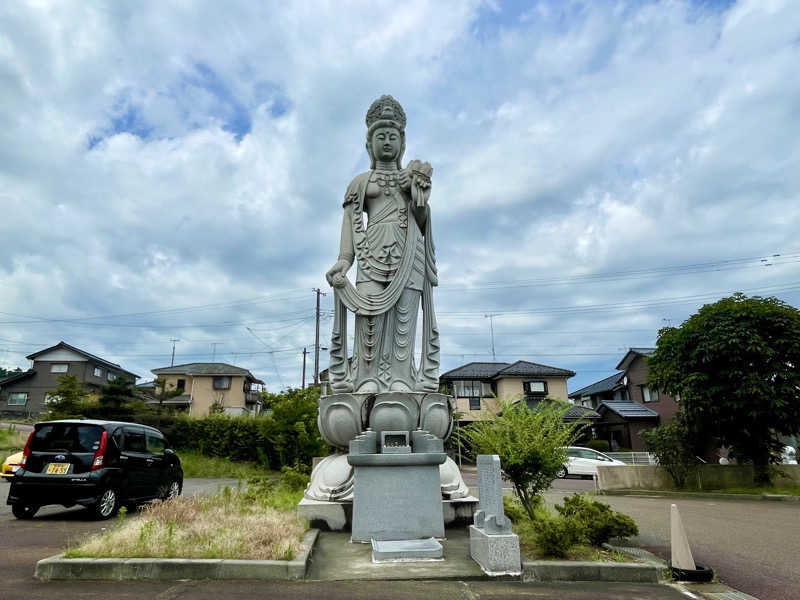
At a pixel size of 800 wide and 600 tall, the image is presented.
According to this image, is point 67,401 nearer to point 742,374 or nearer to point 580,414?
point 742,374

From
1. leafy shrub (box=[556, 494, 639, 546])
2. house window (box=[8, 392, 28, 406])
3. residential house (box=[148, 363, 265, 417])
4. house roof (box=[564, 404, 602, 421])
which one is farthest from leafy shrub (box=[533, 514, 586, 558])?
house window (box=[8, 392, 28, 406])

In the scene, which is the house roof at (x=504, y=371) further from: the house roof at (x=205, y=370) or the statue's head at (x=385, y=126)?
the statue's head at (x=385, y=126)

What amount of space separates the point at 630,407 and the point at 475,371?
947 centimetres

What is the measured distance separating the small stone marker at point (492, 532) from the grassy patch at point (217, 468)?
16.9m

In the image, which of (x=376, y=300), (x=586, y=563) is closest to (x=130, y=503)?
(x=376, y=300)

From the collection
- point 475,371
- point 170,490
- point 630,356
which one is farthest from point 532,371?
point 170,490

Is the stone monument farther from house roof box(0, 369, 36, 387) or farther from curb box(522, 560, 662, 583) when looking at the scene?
house roof box(0, 369, 36, 387)

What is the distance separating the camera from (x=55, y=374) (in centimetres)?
3891

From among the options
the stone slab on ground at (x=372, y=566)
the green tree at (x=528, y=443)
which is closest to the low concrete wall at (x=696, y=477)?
the green tree at (x=528, y=443)

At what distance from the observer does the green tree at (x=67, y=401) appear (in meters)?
23.7

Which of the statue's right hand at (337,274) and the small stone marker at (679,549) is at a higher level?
the statue's right hand at (337,274)

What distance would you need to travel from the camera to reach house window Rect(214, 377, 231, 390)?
39938mm

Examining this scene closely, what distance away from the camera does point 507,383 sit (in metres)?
33.4

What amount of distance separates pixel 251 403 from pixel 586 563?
135ft
